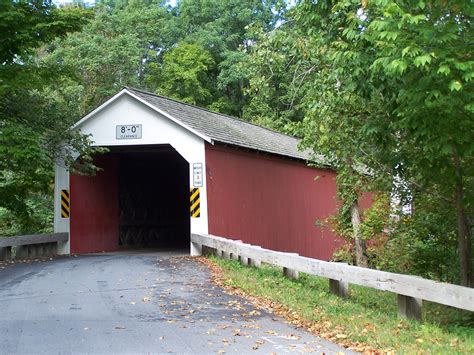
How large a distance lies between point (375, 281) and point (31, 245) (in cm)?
1038

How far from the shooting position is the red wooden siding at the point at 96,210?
16.6 meters

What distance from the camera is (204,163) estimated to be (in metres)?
14.8

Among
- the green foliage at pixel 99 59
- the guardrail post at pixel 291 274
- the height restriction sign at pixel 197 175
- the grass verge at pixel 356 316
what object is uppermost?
the green foliage at pixel 99 59

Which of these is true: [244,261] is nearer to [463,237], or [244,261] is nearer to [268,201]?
[268,201]

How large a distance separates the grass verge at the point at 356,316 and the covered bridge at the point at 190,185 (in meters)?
4.47

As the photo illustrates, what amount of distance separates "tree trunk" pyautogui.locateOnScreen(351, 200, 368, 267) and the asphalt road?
201 inches

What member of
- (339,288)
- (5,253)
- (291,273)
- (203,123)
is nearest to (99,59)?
(203,123)

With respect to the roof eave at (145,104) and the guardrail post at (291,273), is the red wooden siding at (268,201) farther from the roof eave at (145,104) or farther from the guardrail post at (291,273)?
the guardrail post at (291,273)

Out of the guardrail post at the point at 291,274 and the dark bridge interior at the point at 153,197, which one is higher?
the dark bridge interior at the point at 153,197

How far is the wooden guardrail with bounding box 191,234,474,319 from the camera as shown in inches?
252

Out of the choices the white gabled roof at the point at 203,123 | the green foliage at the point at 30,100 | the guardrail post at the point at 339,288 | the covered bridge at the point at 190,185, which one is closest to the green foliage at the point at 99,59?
the covered bridge at the point at 190,185

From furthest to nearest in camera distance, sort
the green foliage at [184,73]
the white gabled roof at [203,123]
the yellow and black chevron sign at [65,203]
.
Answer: the green foliage at [184,73] → the yellow and black chevron sign at [65,203] → the white gabled roof at [203,123]

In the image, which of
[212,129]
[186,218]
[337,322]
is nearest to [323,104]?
[337,322]

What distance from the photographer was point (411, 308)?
729 cm
